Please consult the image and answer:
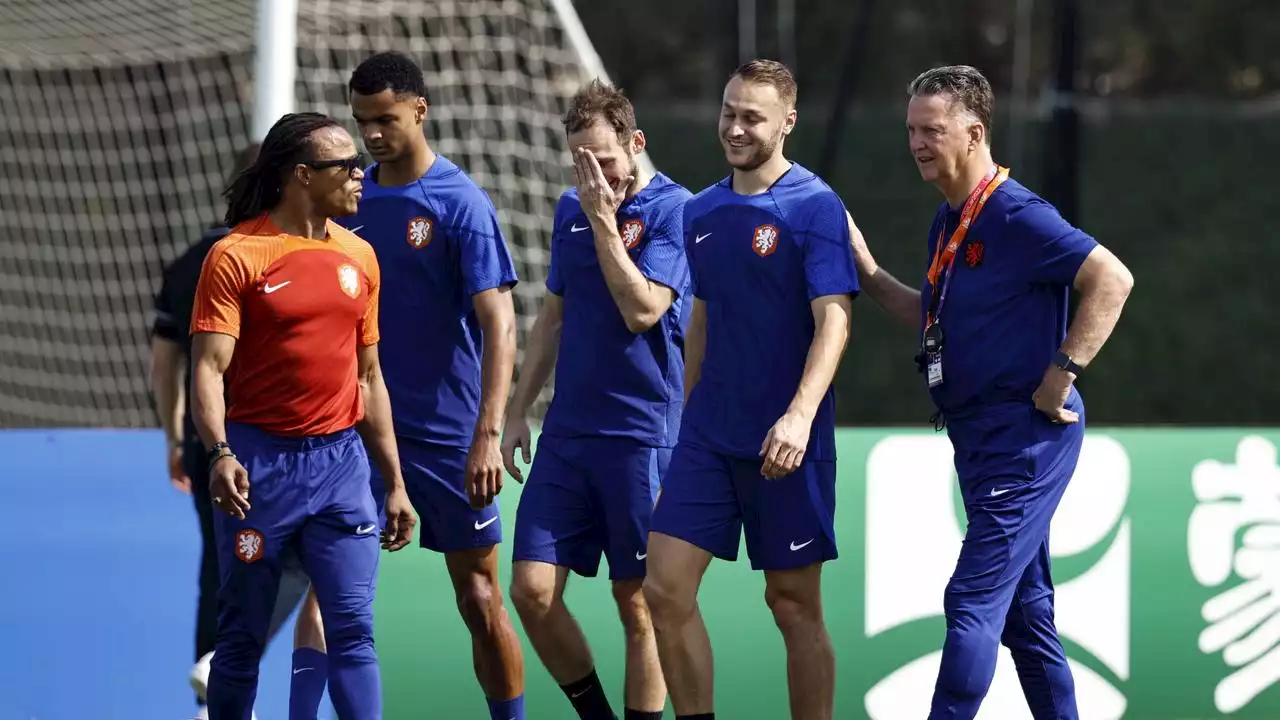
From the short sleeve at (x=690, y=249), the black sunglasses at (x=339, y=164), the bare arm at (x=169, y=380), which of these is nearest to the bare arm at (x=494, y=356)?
the short sleeve at (x=690, y=249)

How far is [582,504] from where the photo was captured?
20.4 ft

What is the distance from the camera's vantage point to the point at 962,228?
557cm

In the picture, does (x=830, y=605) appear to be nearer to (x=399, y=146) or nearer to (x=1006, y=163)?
(x=399, y=146)

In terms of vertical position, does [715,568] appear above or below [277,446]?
below

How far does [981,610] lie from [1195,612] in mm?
2178

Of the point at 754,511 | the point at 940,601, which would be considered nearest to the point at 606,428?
the point at 754,511

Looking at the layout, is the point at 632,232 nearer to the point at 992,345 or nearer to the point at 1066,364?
the point at 992,345

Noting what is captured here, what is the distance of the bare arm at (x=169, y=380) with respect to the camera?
6.84 metres

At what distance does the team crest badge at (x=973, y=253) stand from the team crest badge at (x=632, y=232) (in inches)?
43.9

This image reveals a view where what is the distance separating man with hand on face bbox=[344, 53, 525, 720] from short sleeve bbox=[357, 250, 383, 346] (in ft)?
1.75

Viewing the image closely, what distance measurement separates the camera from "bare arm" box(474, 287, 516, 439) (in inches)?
239

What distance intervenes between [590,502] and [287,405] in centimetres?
121

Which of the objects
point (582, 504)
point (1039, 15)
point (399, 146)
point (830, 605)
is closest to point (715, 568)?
point (830, 605)

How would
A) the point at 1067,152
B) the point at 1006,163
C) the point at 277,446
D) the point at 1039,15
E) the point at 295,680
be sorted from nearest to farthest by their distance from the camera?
the point at 277,446 → the point at 295,680 → the point at 1067,152 → the point at 1006,163 → the point at 1039,15
